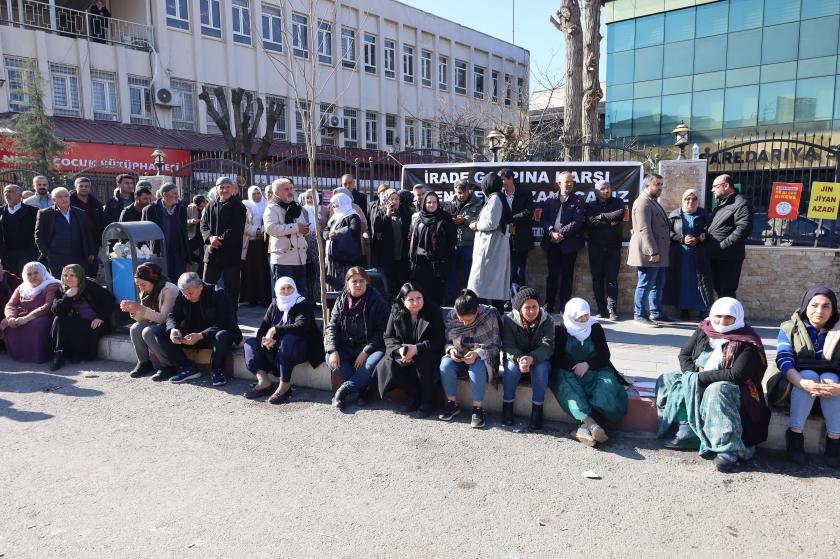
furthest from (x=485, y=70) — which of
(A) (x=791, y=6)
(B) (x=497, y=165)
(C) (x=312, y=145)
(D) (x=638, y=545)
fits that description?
(D) (x=638, y=545)

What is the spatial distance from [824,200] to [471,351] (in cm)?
566


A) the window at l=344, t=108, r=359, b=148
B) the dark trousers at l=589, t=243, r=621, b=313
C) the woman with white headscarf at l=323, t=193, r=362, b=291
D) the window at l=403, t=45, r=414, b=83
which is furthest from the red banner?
the window at l=403, t=45, r=414, b=83

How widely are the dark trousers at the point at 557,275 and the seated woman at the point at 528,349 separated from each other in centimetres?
336

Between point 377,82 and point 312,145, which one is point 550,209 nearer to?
point 312,145

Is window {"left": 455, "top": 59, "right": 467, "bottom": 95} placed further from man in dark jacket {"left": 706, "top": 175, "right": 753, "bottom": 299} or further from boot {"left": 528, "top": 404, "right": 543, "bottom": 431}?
boot {"left": 528, "top": 404, "right": 543, "bottom": 431}

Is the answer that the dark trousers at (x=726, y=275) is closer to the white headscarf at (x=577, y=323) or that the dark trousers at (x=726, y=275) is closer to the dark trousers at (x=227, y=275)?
the white headscarf at (x=577, y=323)

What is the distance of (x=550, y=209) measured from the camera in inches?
326

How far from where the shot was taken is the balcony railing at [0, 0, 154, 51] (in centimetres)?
2088

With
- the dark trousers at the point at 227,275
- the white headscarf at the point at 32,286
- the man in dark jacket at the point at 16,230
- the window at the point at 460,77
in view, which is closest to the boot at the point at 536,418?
the dark trousers at the point at 227,275

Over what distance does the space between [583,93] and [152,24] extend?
19.2 m

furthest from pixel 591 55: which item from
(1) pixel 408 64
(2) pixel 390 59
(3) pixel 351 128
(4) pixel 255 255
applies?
(1) pixel 408 64

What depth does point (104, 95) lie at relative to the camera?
74.1 feet

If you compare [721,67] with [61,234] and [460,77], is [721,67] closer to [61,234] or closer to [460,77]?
[460,77]

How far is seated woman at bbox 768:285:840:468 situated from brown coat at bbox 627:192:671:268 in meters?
3.04
